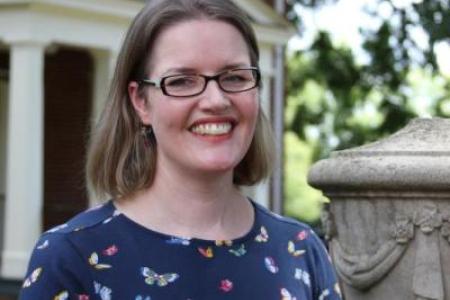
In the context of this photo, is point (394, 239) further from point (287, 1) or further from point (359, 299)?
→ point (287, 1)

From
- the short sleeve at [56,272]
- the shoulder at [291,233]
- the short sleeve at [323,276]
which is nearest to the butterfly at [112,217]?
the short sleeve at [56,272]

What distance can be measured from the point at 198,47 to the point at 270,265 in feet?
1.59

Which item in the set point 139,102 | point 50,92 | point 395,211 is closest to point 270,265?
point 139,102

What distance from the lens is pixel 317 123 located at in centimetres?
2194

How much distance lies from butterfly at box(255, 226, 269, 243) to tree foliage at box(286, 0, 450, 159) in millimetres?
4918

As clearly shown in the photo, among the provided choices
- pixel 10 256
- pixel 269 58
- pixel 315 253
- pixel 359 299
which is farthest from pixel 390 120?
pixel 315 253

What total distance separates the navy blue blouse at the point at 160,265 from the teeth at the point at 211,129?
22cm

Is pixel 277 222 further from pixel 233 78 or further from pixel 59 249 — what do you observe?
pixel 59 249

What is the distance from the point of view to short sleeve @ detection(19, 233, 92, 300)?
Answer: 80.7 inches

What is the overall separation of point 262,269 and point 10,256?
9894 mm

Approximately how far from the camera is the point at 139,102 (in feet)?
7.43

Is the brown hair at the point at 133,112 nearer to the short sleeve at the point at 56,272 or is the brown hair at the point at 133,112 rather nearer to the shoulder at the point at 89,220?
the shoulder at the point at 89,220

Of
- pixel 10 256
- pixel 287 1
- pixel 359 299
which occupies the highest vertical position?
pixel 287 1

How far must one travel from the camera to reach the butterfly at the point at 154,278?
2.13 meters
